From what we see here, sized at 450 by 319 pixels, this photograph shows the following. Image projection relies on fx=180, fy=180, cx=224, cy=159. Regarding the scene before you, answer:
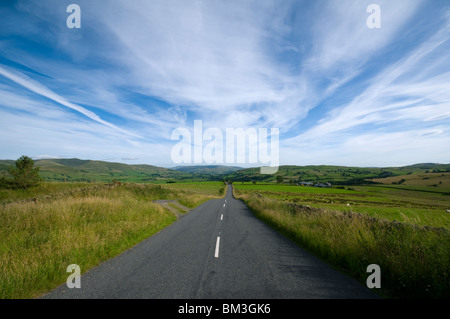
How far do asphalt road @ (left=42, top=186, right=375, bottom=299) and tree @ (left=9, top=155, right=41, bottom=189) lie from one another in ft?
90.6

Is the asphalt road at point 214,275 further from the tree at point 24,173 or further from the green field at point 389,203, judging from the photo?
the tree at point 24,173

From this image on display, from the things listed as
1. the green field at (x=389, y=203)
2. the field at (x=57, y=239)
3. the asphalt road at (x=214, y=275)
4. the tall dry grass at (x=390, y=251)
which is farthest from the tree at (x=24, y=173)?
the green field at (x=389, y=203)

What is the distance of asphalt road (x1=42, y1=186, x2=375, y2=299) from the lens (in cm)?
395

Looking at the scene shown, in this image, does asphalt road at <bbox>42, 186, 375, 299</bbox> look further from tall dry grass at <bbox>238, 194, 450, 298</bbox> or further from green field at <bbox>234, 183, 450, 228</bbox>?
green field at <bbox>234, 183, 450, 228</bbox>

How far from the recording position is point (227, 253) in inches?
256

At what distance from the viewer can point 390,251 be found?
510 cm

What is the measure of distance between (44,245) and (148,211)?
22.3 ft

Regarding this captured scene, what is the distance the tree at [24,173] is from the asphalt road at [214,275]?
27.6 meters

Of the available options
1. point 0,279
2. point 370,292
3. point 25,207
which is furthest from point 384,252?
point 25,207

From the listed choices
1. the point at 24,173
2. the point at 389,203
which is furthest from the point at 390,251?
the point at 389,203

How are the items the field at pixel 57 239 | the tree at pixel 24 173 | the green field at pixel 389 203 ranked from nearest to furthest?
the field at pixel 57 239
the green field at pixel 389 203
the tree at pixel 24 173

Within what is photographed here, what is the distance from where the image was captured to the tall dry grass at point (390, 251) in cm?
397

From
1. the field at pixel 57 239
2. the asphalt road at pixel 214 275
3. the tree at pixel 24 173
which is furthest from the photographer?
the tree at pixel 24 173
